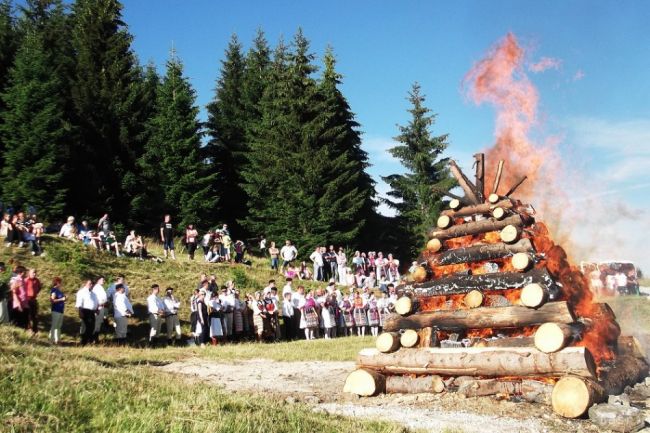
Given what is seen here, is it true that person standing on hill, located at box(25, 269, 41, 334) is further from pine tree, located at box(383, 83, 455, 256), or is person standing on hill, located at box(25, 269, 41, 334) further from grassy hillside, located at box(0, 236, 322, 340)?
pine tree, located at box(383, 83, 455, 256)

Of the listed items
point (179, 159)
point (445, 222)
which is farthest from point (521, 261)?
point (179, 159)

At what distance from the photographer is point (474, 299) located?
367 inches

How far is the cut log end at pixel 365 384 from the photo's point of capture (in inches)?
341

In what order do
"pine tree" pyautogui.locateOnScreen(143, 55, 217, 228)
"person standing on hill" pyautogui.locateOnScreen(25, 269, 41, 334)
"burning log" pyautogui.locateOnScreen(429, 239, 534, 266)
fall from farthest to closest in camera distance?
"pine tree" pyautogui.locateOnScreen(143, 55, 217, 228) → "person standing on hill" pyautogui.locateOnScreen(25, 269, 41, 334) → "burning log" pyautogui.locateOnScreen(429, 239, 534, 266)

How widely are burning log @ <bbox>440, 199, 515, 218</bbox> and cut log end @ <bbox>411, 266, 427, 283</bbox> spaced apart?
1671mm

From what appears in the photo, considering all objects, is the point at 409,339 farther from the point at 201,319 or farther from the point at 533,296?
the point at 201,319

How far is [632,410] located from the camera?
6535mm

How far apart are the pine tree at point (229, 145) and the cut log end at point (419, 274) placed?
3297 cm

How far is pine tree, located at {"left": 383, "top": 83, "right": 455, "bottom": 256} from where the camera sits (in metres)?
42.2

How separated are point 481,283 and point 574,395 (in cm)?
287

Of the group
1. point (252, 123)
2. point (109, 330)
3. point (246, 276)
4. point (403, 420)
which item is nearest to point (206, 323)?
point (109, 330)

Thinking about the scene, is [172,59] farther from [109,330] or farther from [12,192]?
[109,330]

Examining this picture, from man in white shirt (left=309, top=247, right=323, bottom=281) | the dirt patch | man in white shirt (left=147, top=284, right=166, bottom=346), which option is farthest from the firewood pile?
man in white shirt (left=309, top=247, right=323, bottom=281)

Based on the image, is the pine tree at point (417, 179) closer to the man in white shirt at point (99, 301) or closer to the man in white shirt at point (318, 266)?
the man in white shirt at point (318, 266)
